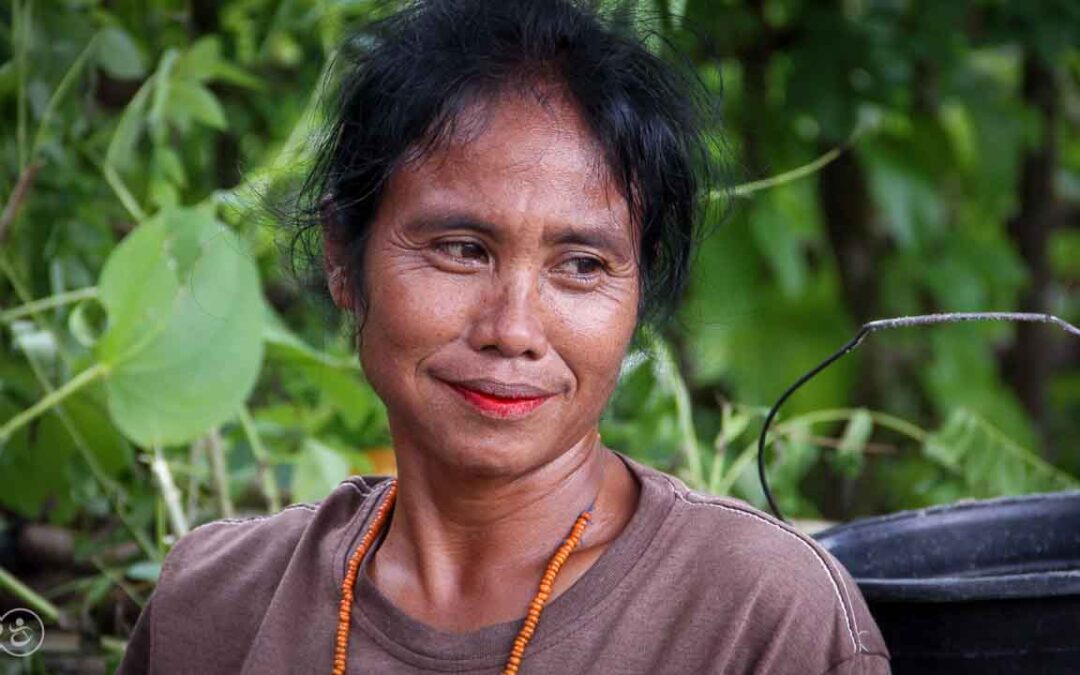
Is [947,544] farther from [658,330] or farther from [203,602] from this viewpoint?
[203,602]

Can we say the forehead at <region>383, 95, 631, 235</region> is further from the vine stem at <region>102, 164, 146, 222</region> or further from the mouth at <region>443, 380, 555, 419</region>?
the vine stem at <region>102, 164, 146, 222</region>

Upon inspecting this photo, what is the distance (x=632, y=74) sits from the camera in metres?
1.52

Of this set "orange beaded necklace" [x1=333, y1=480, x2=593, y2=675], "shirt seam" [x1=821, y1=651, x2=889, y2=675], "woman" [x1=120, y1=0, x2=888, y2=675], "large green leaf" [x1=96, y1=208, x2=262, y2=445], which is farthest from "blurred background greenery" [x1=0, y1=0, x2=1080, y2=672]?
"shirt seam" [x1=821, y1=651, x2=889, y2=675]

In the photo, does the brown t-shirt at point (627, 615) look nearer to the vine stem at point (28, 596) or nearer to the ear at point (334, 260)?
the ear at point (334, 260)

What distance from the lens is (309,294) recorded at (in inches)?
73.2

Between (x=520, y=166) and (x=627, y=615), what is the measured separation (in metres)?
0.42

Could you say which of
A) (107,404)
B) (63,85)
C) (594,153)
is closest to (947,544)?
(594,153)

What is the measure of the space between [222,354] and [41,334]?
1.32 feet

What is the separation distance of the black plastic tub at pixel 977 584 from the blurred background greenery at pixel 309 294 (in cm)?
37

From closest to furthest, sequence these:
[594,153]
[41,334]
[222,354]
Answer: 1. [594,153]
2. [222,354]
3. [41,334]


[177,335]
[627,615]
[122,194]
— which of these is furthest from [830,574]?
[122,194]

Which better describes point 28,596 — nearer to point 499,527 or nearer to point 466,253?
point 499,527

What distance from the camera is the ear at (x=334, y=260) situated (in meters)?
1.63

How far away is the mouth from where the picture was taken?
4.74 ft
